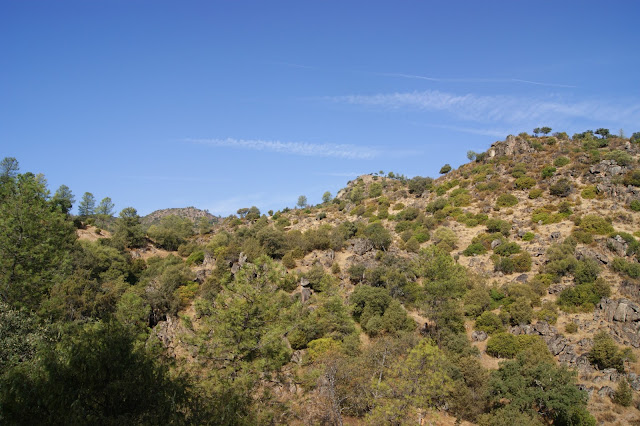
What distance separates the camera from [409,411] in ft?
55.1

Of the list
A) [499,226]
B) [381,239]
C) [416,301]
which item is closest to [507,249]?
[499,226]

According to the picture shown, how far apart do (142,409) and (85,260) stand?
41.0m

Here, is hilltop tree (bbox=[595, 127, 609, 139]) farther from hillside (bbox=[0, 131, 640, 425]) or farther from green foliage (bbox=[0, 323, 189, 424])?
green foliage (bbox=[0, 323, 189, 424])

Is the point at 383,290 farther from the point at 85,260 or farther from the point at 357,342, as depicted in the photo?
the point at 85,260

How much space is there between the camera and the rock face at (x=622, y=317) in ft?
83.8

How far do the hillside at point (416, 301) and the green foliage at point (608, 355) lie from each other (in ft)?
0.36

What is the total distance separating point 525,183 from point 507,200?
5.19m

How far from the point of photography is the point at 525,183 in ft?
177

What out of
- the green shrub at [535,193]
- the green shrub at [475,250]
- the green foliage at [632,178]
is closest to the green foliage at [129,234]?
the green shrub at [475,250]

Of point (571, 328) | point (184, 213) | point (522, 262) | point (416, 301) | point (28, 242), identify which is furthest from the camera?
point (184, 213)

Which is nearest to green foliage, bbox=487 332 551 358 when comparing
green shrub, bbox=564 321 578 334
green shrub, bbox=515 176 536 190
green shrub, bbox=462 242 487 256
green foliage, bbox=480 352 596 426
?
green shrub, bbox=564 321 578 334

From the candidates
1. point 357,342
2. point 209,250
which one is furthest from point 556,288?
point 209,250

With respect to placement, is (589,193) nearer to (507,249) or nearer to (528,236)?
(528,236)

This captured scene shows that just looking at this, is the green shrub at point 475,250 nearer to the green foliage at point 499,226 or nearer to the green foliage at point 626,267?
the green foliage at point 499,226
